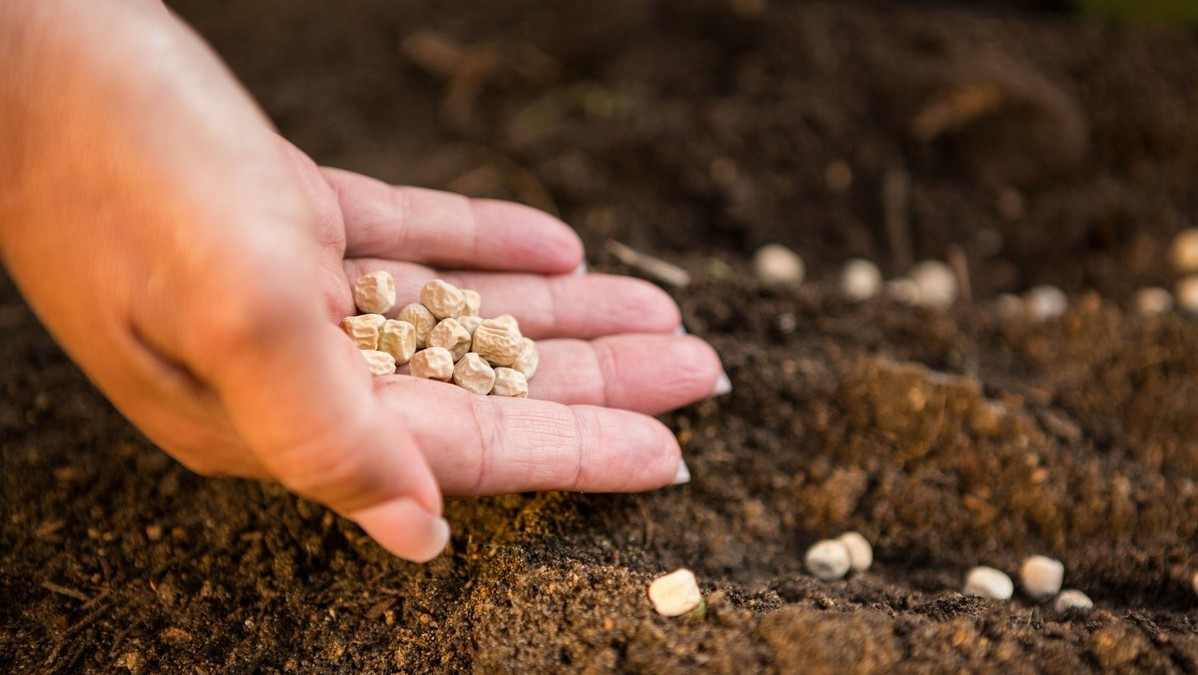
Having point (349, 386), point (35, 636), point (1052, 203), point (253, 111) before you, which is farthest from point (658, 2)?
point (35, 636)

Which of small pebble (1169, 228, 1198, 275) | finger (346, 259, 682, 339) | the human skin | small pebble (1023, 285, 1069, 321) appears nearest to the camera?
the human skin

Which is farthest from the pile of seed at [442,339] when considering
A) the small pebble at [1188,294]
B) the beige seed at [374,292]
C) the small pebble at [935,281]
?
the small pebble at [1188,294]

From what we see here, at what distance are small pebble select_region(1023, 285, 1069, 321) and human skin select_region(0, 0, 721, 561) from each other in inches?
64.2

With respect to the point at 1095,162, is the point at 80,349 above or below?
below

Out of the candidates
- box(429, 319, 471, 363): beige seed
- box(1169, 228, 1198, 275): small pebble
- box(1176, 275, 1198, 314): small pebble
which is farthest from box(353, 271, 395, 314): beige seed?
box(1169, 228, 1198, 275): small pebble

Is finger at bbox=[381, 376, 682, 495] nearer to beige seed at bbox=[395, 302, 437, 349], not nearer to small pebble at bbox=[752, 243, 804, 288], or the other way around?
beige seed at bbox=[395, 302, 437, 349]

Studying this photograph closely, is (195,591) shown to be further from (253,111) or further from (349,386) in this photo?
(253,111)

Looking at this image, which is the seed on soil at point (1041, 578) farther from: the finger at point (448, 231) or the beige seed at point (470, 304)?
the beige seed at point (470, 304)

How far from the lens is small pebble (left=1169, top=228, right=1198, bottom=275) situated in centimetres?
332

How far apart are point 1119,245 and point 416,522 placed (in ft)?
9.89

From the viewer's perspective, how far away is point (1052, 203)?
350cm

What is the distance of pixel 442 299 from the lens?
86.0 inches

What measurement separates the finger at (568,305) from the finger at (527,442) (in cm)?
35

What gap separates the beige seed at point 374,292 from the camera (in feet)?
6.88
